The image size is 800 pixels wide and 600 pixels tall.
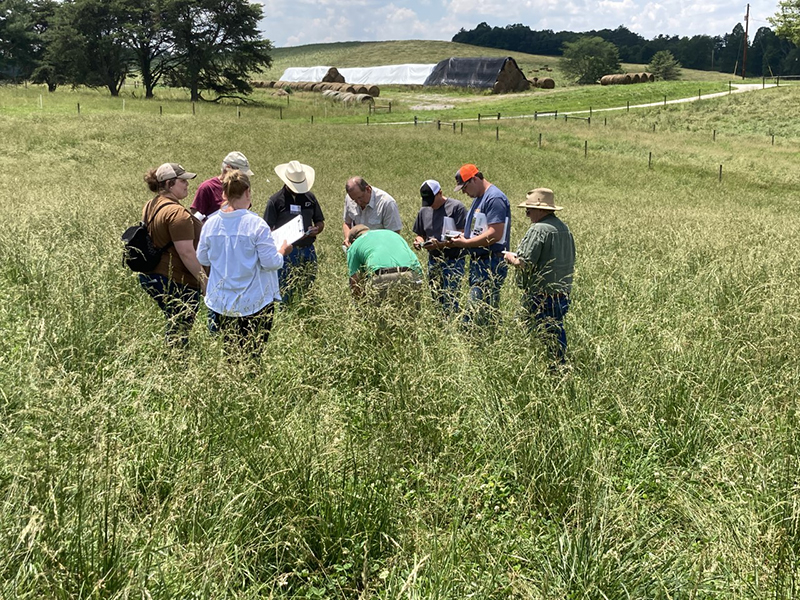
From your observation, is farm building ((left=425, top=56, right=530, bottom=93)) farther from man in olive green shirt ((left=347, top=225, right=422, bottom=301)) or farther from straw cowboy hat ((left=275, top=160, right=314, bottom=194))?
man in olive green shirt ((left=347, top=225, right=422, bottom=301))

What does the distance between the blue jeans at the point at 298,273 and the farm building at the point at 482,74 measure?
184 ft

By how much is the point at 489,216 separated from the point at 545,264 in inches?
41.2

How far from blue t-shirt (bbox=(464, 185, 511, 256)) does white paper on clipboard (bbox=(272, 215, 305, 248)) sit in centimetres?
173

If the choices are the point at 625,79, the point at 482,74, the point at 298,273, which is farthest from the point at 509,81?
the point at 298,273

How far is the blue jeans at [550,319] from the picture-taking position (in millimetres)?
4355

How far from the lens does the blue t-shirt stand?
18.3ft

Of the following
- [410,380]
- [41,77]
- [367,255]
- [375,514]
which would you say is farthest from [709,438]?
[41,77]

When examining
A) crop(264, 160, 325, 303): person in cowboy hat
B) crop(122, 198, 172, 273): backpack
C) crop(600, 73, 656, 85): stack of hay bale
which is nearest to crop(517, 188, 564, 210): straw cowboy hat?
crop(264, 160, 325, 303): person in cowboy hat

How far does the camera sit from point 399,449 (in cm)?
320

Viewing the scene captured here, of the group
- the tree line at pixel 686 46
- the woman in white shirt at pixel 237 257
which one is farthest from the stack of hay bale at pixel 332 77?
the woman in white shirt at pixel 237 257

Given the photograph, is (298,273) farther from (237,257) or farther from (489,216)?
(489,216)

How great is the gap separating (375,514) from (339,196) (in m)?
12.2

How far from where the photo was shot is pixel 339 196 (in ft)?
46.8

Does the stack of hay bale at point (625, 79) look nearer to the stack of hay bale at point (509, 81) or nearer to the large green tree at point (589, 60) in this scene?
the large green tree at point (589, 60)
